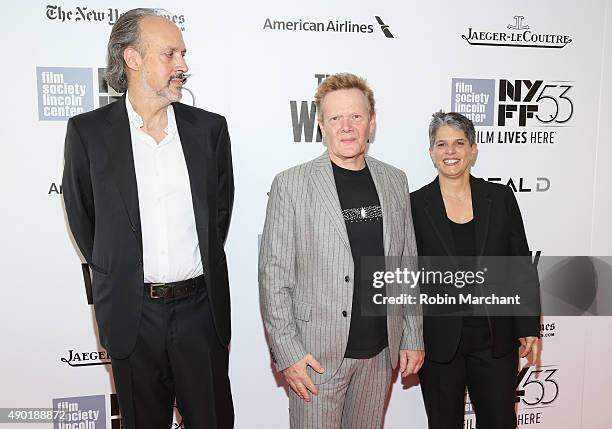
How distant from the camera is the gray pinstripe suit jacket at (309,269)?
2102mm

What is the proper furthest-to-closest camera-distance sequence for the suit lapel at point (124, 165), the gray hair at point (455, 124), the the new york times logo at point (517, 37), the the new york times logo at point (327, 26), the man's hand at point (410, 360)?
the the new york times logo at point (517, 37), the the new york times logo at point (327, 26), the gray hair at point (455, 124), the man's hand at point (410, 360), the suit lapel at point (124, 165)

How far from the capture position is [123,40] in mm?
2119

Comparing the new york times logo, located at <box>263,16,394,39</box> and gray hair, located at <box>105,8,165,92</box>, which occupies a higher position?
the new york times logo, located at <box>263,16,394,39</box>

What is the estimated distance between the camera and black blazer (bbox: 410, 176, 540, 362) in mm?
2379

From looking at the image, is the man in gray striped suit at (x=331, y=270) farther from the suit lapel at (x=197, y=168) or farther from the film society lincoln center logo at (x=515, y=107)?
the film society lincoln center logo at (x=515, y=107)

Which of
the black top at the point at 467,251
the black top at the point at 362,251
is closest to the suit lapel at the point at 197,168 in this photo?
the black top at the point at 362,251

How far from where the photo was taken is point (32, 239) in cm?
278

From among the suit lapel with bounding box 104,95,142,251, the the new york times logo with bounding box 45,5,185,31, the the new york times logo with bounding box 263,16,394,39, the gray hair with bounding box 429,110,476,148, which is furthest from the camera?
the the new york times logo with bounding box 263,16,394,39

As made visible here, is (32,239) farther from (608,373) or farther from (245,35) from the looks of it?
(608,373)

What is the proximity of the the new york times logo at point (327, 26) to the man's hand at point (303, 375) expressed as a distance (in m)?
1.68

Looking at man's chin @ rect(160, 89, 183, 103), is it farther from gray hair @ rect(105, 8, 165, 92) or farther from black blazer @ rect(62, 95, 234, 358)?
gray hair @ rect(105, 8, 165, 92)

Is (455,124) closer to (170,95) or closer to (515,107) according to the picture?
(515,107)

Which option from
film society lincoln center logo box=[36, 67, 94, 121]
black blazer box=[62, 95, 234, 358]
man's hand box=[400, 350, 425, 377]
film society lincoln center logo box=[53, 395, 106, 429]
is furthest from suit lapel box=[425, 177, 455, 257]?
film society lincoln center logo box=[53, 395, 106, 429]

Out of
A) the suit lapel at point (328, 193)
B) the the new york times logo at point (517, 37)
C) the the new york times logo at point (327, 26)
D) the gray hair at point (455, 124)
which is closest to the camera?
the suit lapel at point (328, 193)
